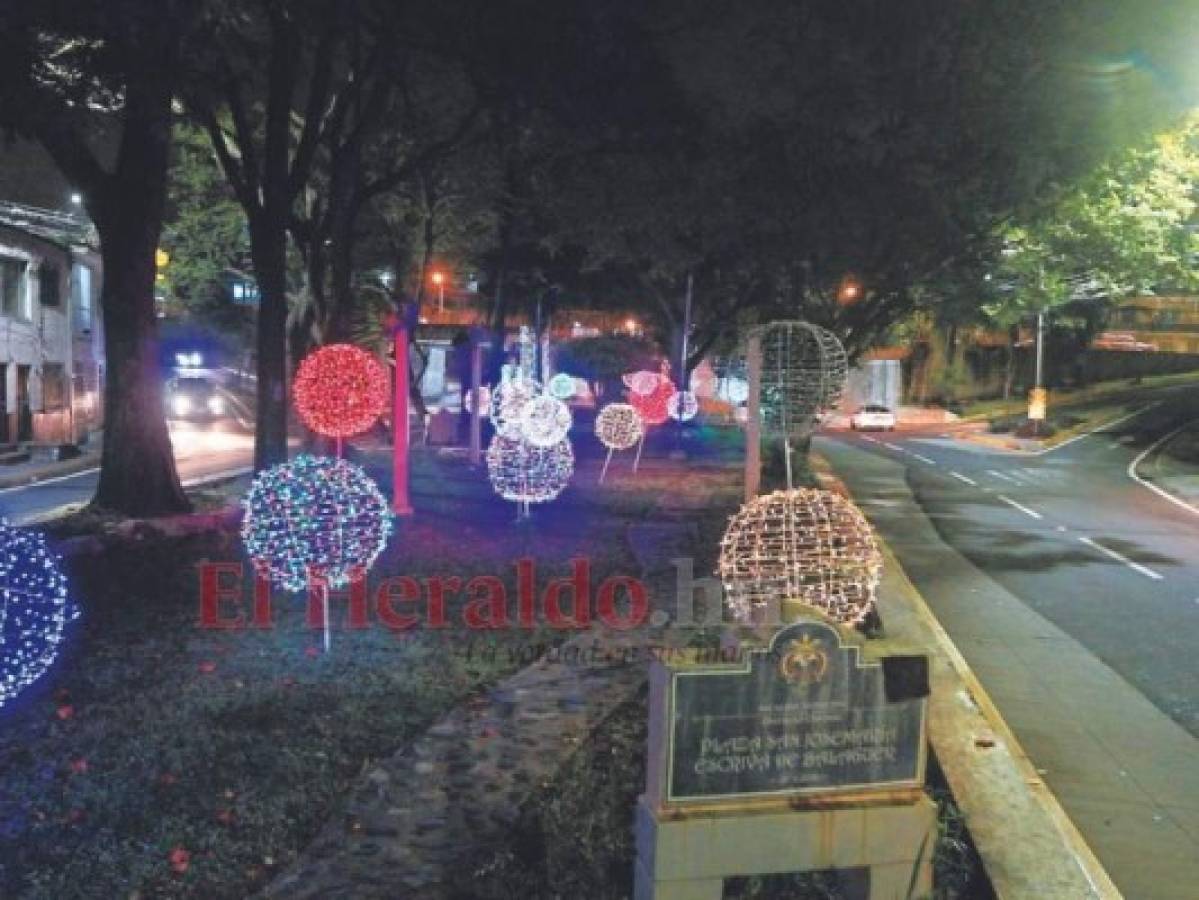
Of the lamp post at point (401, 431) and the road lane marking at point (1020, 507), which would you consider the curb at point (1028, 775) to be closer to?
the lamp post at point (401, 431)

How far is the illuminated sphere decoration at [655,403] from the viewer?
26.5m

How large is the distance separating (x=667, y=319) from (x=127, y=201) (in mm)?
21747

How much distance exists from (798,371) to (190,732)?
667 cm

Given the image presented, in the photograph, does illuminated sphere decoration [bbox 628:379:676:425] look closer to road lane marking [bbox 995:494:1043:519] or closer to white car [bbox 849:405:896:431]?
road lane marking [bbox 995:494:1043:519]

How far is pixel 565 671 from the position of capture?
7.59 meters

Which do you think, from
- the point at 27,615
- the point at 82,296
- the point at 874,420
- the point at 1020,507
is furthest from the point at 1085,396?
the point at 27,615

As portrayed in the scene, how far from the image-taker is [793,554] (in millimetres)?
6691

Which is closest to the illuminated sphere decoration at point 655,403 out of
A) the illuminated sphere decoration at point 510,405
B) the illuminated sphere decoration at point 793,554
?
the illuminated sphere decoration at point 510,405

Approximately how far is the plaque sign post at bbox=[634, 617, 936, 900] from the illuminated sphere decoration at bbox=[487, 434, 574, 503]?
9.80m

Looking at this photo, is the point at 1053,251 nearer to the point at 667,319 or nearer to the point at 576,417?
the point at 667,319

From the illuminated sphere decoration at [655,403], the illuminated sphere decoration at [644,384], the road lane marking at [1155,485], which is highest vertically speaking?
the illuminated sphere decoration at [644,384]

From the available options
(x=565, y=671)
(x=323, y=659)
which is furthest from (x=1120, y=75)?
(x=323, y=659)

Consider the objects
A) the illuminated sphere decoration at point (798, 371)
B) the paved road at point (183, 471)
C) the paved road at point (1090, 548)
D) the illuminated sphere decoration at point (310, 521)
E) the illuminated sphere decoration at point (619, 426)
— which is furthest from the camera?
the illuminated sphere decoration at point (619, 426)

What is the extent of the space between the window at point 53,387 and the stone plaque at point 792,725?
92.6ft
